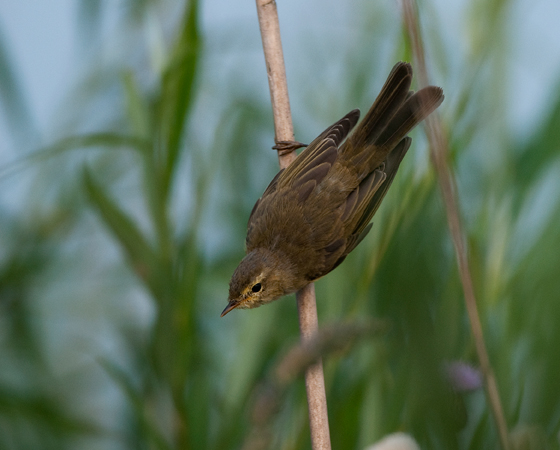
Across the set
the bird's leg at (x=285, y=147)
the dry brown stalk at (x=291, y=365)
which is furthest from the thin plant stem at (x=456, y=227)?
the bird's leg at (x=285, y=147)

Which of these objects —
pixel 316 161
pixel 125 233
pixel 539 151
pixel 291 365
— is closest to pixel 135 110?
pixel 125 233

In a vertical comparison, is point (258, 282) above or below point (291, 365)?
below

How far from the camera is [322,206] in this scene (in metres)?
1.28

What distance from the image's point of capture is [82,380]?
5.78 ft

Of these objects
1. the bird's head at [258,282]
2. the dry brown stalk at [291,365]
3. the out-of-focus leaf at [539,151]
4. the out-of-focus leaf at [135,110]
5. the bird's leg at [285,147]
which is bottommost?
the bird's head at [258,282]

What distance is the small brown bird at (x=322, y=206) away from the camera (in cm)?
Result: 122

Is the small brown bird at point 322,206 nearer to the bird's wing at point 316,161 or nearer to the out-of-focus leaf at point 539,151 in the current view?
the bird's wing at point 316,161

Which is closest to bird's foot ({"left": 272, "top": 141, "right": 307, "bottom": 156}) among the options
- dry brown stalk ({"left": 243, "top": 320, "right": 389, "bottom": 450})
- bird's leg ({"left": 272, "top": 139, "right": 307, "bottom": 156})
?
bird's leg ({"left": 272, "top": 139, "right": 307, "bottom": 156})

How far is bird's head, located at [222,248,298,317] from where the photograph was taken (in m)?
1.21

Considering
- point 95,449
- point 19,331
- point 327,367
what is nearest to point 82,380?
point 95,449

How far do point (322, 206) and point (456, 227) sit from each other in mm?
762

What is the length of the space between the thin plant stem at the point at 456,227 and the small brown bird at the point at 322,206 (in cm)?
62

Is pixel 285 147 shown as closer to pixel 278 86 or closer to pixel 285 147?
pixel 285 147

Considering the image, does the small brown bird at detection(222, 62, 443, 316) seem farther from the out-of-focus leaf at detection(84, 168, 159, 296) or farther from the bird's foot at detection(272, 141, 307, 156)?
the out-of-focus leaf at detection(84, 168, 159, 296)
